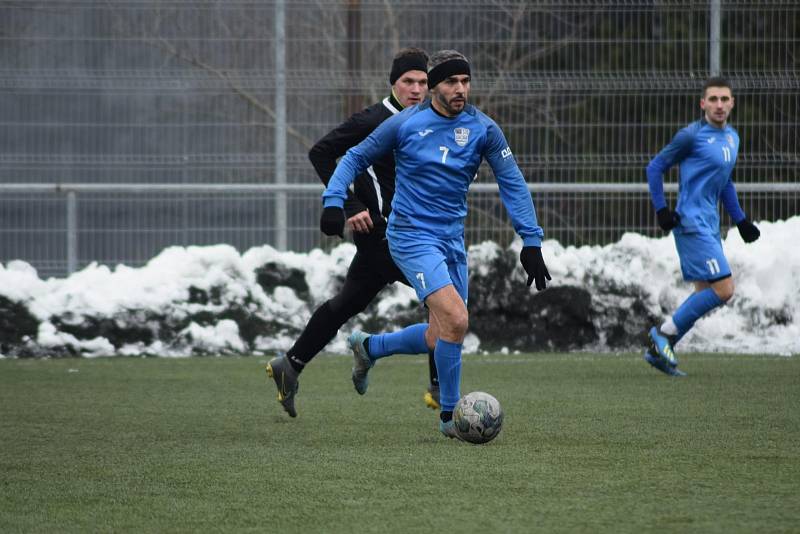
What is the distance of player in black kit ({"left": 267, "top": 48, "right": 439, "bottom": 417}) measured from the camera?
7.92 m

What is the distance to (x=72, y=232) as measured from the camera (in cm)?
1339

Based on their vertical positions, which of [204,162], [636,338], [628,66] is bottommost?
[636,338]

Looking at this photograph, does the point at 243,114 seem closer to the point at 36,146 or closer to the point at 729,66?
the point at 36,146

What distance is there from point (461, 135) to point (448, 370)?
1.09m

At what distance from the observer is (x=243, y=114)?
13391mm

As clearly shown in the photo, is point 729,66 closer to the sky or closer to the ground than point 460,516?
closer to the sky

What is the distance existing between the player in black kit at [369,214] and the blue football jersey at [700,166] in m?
3.05

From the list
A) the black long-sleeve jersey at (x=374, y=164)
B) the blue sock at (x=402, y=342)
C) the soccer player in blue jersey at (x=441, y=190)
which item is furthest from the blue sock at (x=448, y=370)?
the black long-sleeve jersey at (x=374, y=164)

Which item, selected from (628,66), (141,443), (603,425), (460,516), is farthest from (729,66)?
(460,516)

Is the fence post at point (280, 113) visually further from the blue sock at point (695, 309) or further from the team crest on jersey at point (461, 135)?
the team crest on jersey at point (461, 135)

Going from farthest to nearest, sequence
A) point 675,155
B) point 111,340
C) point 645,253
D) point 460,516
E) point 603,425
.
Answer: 1. point 645,253
2. point 111,340
3. point 675,155
4. point 603,425
5. point 460,516

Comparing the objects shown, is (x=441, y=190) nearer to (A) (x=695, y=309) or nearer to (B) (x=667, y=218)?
(B) (x=667, y=218)

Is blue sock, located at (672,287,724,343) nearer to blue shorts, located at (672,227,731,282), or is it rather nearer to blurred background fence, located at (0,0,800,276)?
blue shorts, located at (672,227,731,282)

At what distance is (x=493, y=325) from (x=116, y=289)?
3247 mm
